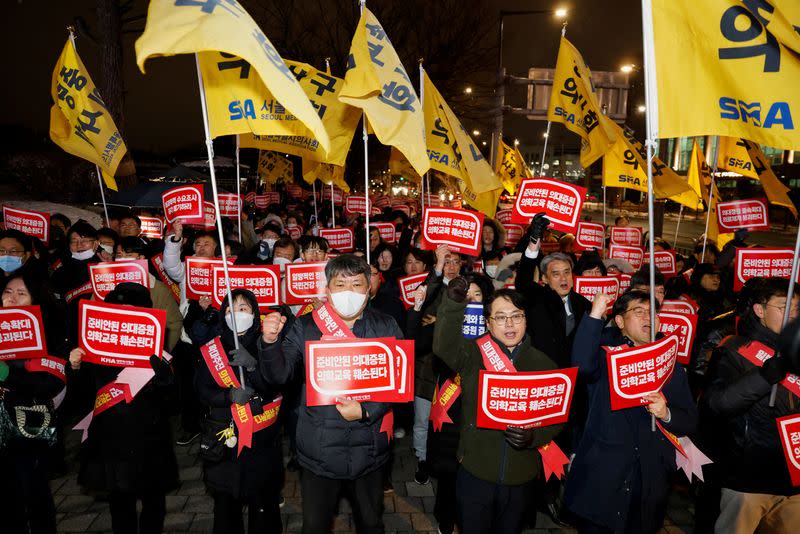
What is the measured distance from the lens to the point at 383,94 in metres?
4.72

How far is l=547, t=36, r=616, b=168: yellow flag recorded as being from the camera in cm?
679

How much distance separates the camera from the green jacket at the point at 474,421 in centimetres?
307

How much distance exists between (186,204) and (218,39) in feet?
12.4

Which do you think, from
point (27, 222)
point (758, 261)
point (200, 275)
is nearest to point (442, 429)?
point (200, 275)

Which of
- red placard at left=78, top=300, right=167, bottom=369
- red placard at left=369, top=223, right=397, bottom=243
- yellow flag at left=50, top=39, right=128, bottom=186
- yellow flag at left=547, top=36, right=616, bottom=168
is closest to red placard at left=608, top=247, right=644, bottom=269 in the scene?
yellow flag at left=547, top=36, right=616, bottom=168

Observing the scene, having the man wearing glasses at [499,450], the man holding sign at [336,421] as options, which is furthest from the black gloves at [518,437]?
the man holding sign at [336,421]

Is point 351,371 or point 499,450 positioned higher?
point 351,371

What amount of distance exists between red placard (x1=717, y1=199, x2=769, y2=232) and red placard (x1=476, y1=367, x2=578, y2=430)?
21.2 ft

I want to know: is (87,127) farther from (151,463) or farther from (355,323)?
(355,323)

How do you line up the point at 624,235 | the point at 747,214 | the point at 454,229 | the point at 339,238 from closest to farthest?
the point at 454,229
the point at 747,214
the point at 339,238
the point at 624,235

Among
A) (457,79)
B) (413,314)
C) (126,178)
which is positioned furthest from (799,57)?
(457,79)

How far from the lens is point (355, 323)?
319 centimetres

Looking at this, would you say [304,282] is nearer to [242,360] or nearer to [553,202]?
[242,360]

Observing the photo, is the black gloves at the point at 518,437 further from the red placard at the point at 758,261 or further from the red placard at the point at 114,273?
the red placard at the point at 758,261
